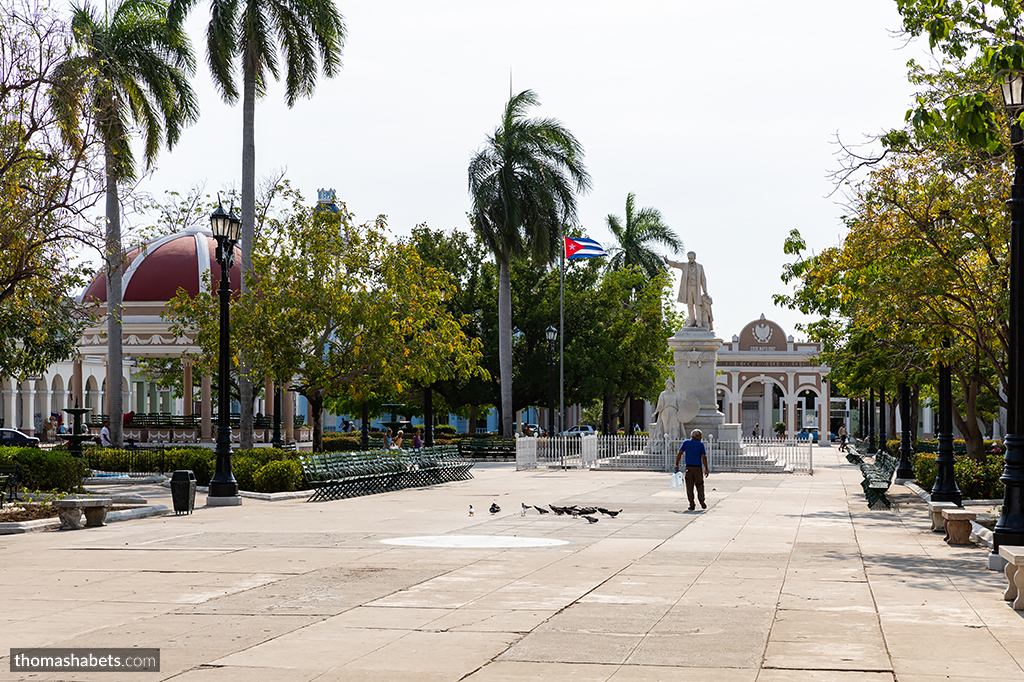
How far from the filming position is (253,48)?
3019 centimetres

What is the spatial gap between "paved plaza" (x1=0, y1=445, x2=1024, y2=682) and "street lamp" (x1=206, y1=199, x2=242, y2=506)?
3.27 meters

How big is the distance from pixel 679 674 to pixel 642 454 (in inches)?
1178

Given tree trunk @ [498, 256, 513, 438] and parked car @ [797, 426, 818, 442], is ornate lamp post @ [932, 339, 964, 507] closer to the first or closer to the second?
tree trunk @ [498, 256, 513, 438]

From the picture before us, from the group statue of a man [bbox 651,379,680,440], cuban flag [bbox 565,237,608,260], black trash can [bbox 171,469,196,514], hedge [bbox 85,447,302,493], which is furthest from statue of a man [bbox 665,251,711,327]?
black trash can [bbox 171,469,196,514]

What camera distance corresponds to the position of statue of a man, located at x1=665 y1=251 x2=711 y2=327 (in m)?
37.8

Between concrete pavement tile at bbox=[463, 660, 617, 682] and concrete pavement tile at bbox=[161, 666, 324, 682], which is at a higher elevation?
concrete pavement tile at bbox=[161, 666, 324, 682]

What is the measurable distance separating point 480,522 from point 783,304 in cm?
1453

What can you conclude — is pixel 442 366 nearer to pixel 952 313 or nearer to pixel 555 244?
pixel 555 244

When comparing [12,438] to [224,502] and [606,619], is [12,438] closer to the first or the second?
[224,502]

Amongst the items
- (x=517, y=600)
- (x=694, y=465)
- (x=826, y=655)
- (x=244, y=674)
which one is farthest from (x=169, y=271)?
(x=826, y=655)

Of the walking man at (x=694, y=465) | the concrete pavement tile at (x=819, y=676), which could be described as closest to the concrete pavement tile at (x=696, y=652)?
the concrete pavement tile at (x=819, y=676)

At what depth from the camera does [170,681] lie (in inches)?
259

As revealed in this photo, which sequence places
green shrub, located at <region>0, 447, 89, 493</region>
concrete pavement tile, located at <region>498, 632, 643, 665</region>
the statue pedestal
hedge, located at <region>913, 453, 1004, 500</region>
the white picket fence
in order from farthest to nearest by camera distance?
the statue pedestal, the white picket fence, green shrub, located at <region>0, 447, 89, 493</region>, hedge, located at <region>913, 453, 1004, 500</region>, concrete pavement tile, located at <region>498, 632, 643, 665</region>

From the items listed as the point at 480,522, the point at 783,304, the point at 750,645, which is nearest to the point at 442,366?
the point at 783,304
